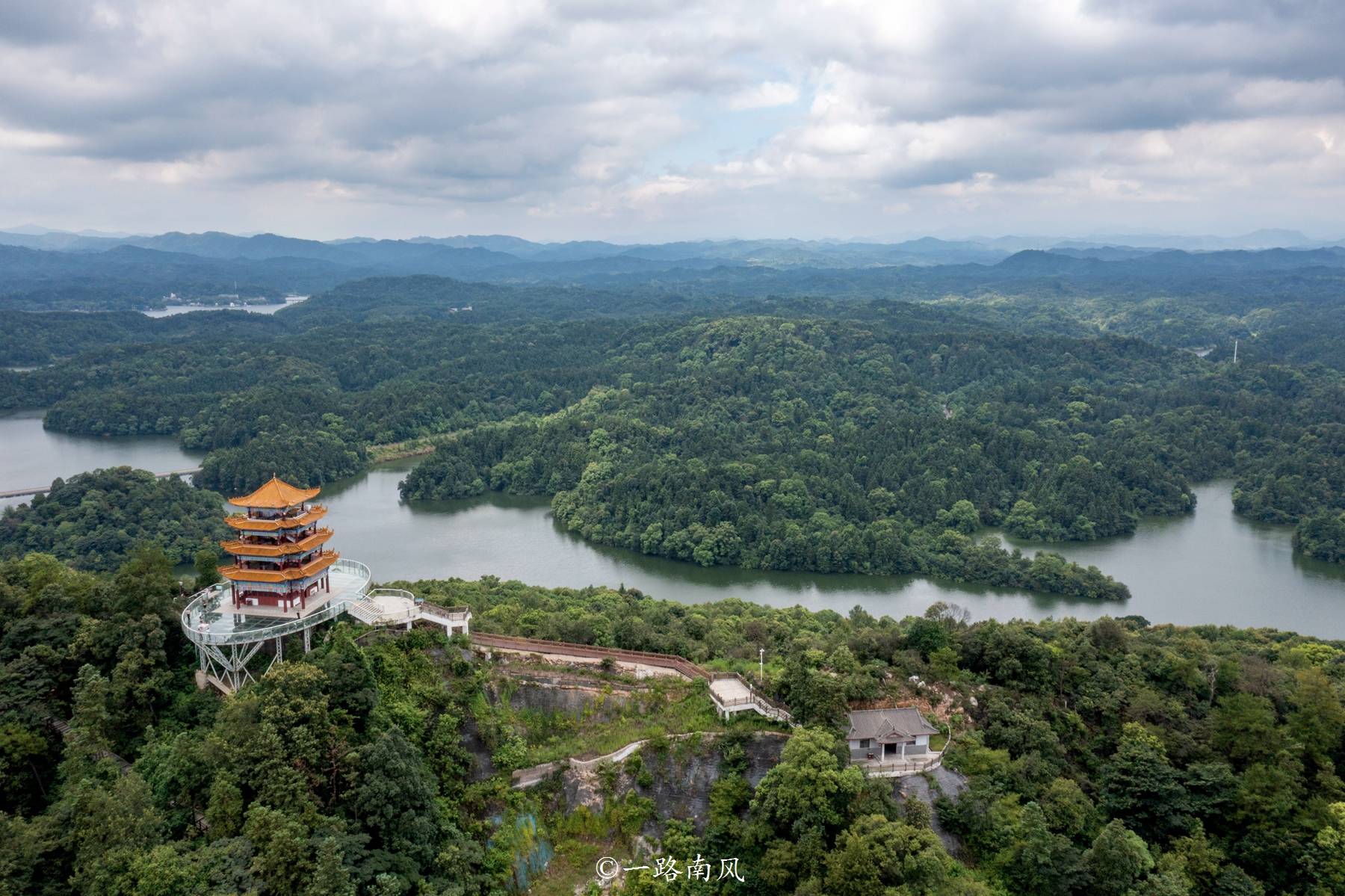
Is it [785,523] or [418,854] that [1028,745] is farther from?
[785,523]

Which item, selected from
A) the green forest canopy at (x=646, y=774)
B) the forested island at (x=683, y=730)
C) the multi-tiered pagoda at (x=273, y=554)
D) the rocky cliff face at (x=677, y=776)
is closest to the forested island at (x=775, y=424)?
the forested island at (x=683, y=730)

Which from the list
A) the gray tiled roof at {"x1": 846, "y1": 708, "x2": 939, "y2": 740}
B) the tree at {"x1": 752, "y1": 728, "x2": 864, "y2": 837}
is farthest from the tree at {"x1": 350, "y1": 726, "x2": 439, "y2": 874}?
the gray tiled roof at {"x1": 846, "y1": 708, "x2": 939, "y2": 740}

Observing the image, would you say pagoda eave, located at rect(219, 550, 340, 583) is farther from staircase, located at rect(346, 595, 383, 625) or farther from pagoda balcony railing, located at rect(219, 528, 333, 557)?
staircase, located at rect(346, 595, 383, 625)

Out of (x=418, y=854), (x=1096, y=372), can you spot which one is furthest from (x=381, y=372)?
(x=418, y=854)

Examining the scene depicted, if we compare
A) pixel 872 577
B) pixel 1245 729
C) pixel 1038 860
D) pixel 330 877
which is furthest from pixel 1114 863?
pixel 872 577

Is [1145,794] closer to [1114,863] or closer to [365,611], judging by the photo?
[1114,863]

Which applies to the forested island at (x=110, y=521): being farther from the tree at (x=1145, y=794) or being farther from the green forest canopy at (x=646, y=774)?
the tree at (x=1145, y=794)
